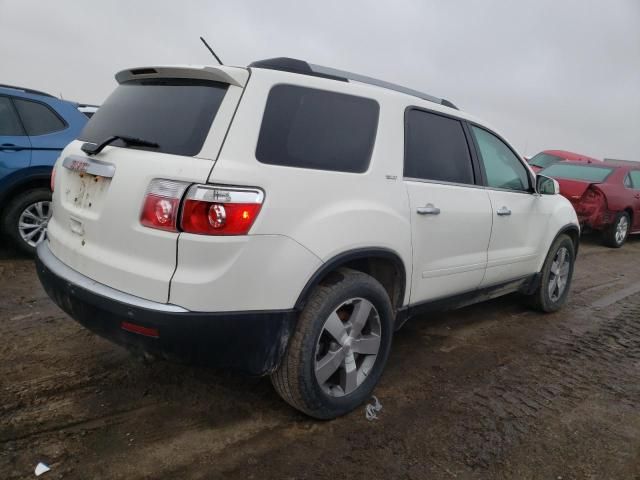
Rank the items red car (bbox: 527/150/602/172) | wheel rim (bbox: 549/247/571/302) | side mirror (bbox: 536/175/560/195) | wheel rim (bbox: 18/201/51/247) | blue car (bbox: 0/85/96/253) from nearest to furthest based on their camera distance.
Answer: side mirror (bbox: 536/175/560/195) < wheel rim (bbox: 549/247/571/302) < blue car (bbox: 0/85/96/253) < wheel rim (bbox: 18/201/51/247) < red car (bbox: 527/150/602/172)

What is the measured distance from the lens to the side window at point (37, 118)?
4.95m

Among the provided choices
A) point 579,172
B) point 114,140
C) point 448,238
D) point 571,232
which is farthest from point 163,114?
point 579,172

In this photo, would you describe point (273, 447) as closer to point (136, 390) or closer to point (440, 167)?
point (136, 390)

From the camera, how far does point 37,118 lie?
16.5 feet

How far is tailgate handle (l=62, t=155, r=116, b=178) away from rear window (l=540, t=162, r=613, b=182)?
8605 mm

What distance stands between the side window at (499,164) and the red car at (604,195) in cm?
528

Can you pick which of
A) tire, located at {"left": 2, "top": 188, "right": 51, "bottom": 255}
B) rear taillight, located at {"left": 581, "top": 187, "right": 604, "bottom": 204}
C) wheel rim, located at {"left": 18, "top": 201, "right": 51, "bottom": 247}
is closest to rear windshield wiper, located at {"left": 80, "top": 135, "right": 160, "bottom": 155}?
tire, located at {"left": 2, "top": 188, "right": 51, "bottom": 255}

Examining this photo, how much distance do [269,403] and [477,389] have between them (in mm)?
1312

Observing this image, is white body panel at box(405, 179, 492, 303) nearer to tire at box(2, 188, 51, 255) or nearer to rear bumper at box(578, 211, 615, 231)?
tire at box(2, 188, 51, 255)

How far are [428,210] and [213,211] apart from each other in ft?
4.52

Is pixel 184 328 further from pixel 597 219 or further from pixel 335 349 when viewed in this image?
pixel 597 219

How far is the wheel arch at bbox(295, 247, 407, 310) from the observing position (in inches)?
89.4

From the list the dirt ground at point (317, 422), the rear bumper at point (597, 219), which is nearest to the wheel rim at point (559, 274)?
the dirt ground at point (317, 422)

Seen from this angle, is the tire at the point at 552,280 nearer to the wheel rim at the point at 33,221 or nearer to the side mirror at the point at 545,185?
the side mirror at the point at 545,185
